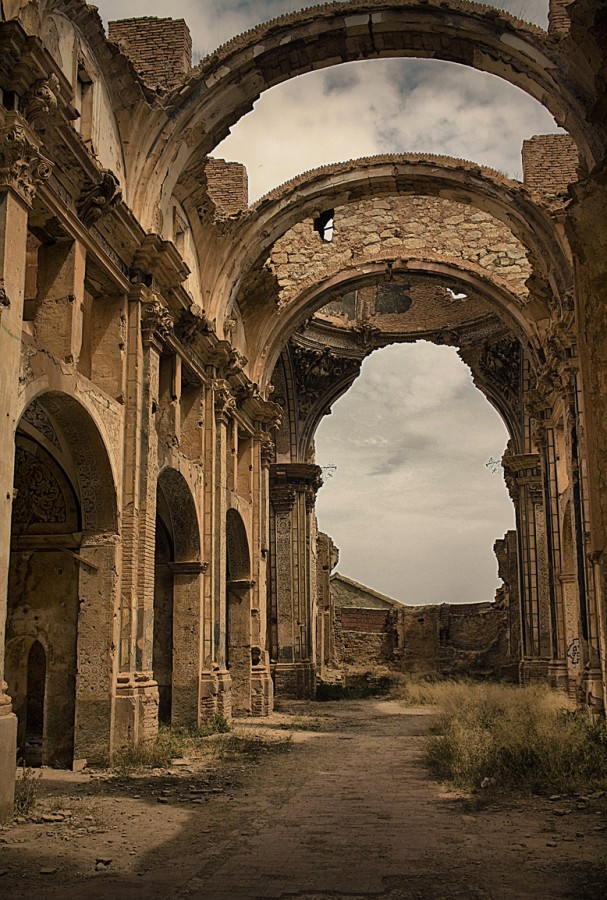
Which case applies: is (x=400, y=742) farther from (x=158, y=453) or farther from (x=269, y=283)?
(x=269, y=283)

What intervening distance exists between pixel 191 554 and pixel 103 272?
5.20 meters

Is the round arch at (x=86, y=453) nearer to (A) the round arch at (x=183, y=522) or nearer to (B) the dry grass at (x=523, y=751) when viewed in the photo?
(A) the round arch at (x=183, y=522)

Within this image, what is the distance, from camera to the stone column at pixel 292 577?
23.4 meters

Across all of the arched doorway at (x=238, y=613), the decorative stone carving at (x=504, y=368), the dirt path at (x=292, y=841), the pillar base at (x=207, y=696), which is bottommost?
the dirt path at (x=292, y=841)

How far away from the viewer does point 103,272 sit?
10.9 m

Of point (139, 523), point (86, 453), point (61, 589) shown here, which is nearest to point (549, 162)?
point (139, 523)

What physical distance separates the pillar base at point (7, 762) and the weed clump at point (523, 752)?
3.97m

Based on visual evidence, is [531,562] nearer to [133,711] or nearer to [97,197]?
[133,711]

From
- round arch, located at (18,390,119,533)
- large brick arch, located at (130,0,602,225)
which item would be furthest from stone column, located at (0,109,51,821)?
large brick arch, located at (130,0,602,225)

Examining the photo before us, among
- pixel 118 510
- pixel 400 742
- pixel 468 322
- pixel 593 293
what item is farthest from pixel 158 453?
pixel 468 322

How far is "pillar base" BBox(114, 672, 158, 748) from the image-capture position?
408 inches

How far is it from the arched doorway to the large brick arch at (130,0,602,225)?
23.1ft

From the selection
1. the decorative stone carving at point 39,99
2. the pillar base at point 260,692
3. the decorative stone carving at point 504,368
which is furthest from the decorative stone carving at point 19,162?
the decorative stone carving at point 504,368

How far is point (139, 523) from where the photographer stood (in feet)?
37.0
